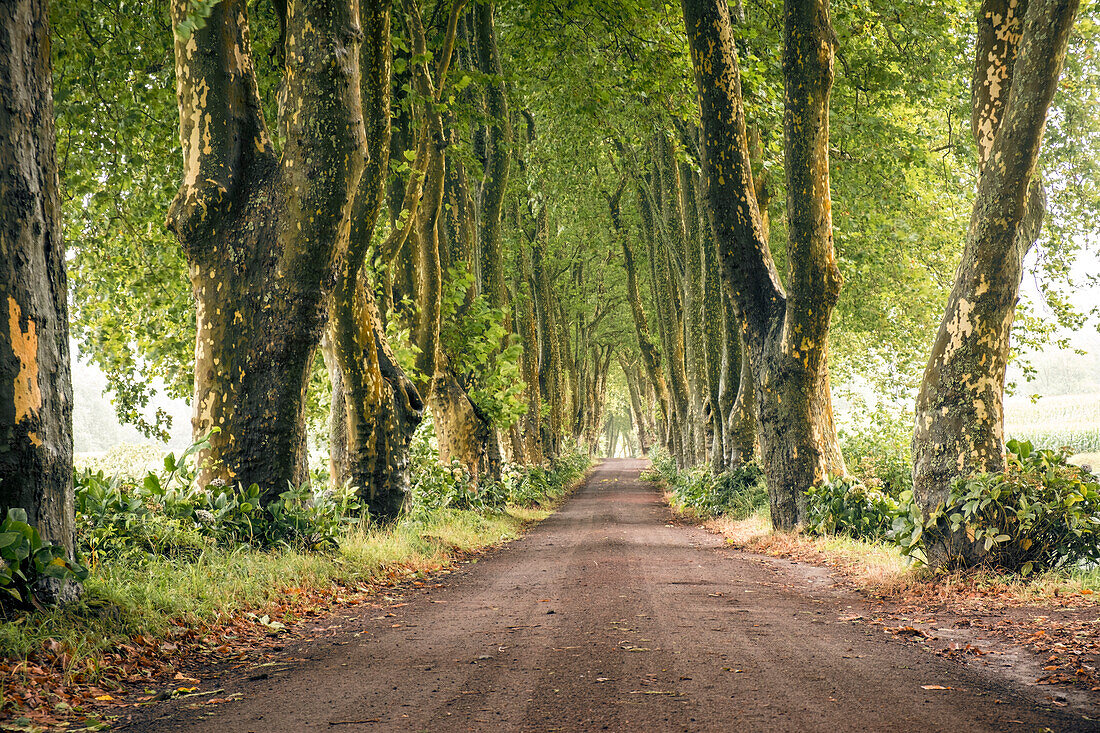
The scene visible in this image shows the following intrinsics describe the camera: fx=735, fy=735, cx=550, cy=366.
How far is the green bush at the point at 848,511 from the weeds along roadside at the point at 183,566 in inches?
203

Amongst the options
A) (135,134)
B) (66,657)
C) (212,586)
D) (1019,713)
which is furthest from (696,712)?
(135,134)

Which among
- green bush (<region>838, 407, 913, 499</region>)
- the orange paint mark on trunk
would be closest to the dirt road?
the orange paint mark on trunk

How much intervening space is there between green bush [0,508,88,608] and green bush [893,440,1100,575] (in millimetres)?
7010

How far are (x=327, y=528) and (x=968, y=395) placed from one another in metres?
6.57

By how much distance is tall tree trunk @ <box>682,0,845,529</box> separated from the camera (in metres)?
9.98

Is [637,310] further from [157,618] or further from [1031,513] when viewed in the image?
[157,618]

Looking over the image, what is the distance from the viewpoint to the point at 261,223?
7.37m

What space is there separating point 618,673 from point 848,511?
275 inches

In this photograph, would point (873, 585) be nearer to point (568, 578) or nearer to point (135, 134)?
point (568, 578)

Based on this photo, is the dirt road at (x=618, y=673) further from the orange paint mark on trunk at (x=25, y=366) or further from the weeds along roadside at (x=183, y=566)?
the orange paint mark on trunk at (x=25, y=366)

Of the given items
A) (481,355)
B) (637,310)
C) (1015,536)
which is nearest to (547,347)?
(637,310)

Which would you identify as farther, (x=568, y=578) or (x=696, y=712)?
(x=568, y=578)

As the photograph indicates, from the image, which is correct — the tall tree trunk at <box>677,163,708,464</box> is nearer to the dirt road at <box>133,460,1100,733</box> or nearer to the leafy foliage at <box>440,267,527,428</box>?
the leafy foliage at <box>440,267,527,428</box>

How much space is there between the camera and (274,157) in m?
7.70
